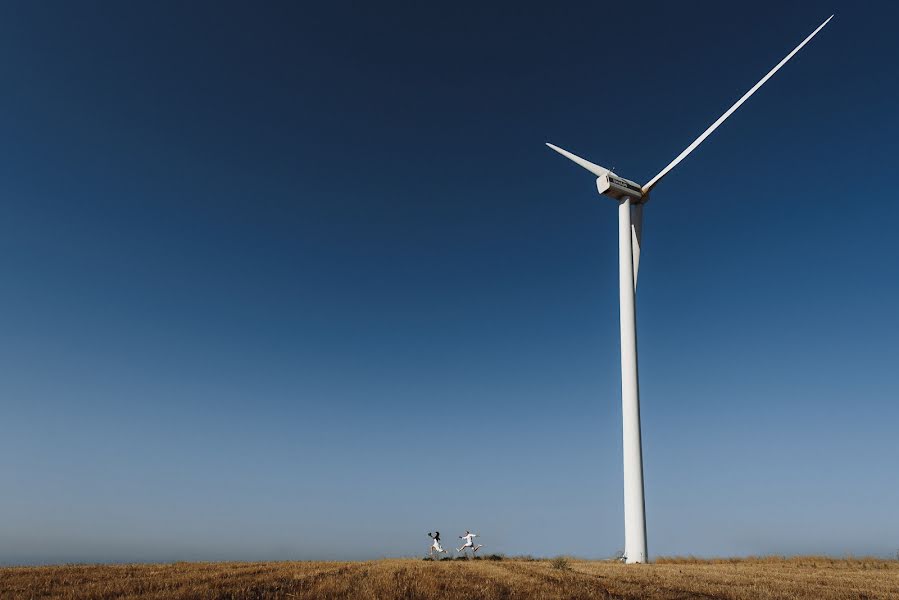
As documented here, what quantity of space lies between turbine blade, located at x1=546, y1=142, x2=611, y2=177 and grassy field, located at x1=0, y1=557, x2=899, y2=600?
4069cm

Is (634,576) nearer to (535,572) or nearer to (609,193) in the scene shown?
(535,572)

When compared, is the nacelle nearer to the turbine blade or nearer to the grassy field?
the turbine blade

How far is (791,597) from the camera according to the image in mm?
21328

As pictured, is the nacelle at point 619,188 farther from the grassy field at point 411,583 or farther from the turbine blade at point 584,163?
the grassy field at point 411,583

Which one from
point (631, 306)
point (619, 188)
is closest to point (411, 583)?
Answer: point (631, 306)

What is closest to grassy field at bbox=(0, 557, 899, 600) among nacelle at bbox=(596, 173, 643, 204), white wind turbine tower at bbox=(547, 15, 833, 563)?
white wind turbine tower at bbox=(547, 15, 833, 563)

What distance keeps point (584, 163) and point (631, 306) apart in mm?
18715

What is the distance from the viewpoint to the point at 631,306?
51.7 metres

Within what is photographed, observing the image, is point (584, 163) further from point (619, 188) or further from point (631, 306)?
point (631, 306)

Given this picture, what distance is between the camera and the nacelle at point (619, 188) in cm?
6017

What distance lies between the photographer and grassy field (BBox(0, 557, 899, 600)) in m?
19.9

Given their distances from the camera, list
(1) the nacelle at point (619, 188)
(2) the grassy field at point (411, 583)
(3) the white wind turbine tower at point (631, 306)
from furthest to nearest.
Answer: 1. (1) the nacelle at point (619, 188)
2. (3) the white wind turbine tower at point (631, 306)
3. (2) the grassy field at point (411, 583)

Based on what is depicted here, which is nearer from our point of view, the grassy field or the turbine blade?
the grassy field

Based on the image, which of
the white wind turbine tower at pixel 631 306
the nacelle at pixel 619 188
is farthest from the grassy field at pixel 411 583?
the nacelle at pixel 619 188
